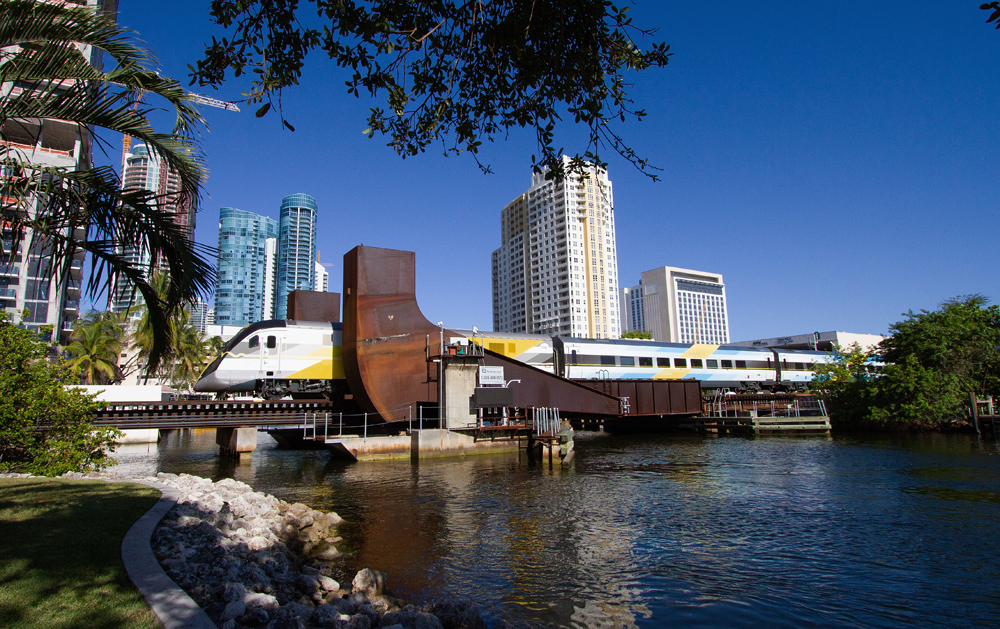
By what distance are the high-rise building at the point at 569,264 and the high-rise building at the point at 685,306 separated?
205 feet

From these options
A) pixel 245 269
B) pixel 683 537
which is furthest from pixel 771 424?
pixel 245 269

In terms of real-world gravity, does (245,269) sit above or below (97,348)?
above

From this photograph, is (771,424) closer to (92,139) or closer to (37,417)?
(37,417)

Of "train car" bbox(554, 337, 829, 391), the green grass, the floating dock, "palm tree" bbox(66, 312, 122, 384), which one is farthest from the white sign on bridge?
"palm tree" bbox(66, 312, 122, 384)

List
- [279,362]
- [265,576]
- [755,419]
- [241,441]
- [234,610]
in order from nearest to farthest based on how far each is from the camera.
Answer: [234,610] < [265,576] < [279,362] < [241,441] < [755,419]

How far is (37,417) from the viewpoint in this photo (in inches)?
431

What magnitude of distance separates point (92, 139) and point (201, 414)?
18.4 meters

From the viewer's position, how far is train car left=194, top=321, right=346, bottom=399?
22.3 metres

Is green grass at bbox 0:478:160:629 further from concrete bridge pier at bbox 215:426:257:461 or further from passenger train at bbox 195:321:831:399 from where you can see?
concrete bridge pier at bbox 215:426:257:461

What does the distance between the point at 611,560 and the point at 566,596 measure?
1.74 meters

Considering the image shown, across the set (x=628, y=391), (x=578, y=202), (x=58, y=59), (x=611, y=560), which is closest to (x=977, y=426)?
(x=628, y=391)

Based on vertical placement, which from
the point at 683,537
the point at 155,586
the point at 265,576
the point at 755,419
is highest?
the point at 755,419

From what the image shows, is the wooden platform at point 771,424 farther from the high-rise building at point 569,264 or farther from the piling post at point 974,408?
the high-rise building at point 569,264

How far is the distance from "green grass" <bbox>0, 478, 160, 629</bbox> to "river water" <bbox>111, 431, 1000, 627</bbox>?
3416 millimetres
